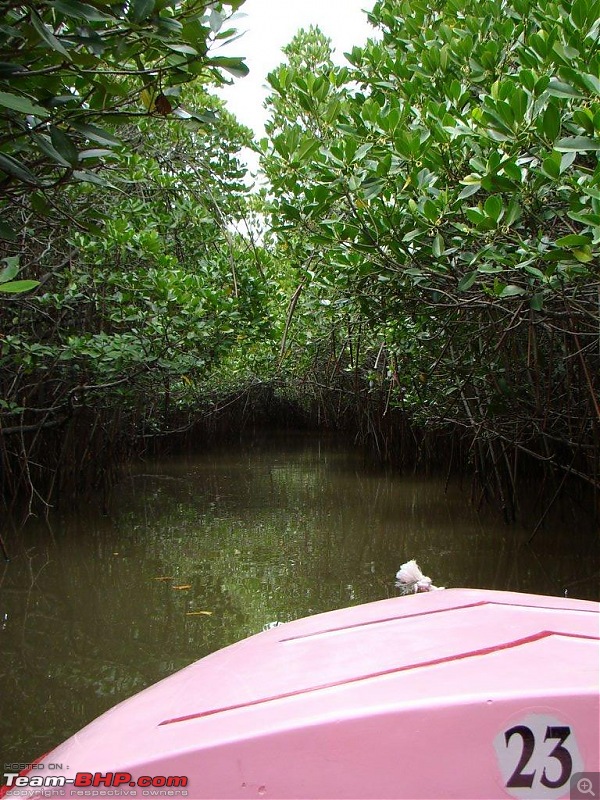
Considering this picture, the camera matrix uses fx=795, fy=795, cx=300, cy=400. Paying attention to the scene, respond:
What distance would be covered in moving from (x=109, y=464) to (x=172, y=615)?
4.25 m

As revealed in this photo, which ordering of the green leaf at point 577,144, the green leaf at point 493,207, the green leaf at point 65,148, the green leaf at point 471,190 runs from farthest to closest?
1. the green leaf at point 471,190
2. the green leaf at point 493,207
3. the green leaf at point 577,144
4. the green leaf at point 65,148

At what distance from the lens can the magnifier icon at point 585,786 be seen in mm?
1006

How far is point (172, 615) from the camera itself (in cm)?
378

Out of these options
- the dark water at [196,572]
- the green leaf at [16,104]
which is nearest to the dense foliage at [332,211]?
the green leaf at [16,104]

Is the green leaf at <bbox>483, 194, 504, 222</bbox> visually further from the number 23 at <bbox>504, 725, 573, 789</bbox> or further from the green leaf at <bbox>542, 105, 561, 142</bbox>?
the number 23 at <bbox>504, 725, 573, 789</bbox>

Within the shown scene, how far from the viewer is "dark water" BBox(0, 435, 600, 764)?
3.02 metres

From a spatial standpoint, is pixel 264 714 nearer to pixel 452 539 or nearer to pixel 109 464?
pixel 452 539

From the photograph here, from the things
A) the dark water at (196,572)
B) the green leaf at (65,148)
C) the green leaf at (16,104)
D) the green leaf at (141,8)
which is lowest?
the dark water at (196,572)

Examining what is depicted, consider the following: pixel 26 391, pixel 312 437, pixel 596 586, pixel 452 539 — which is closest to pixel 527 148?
pixel 596 586

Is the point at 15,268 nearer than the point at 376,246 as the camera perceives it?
Yes
